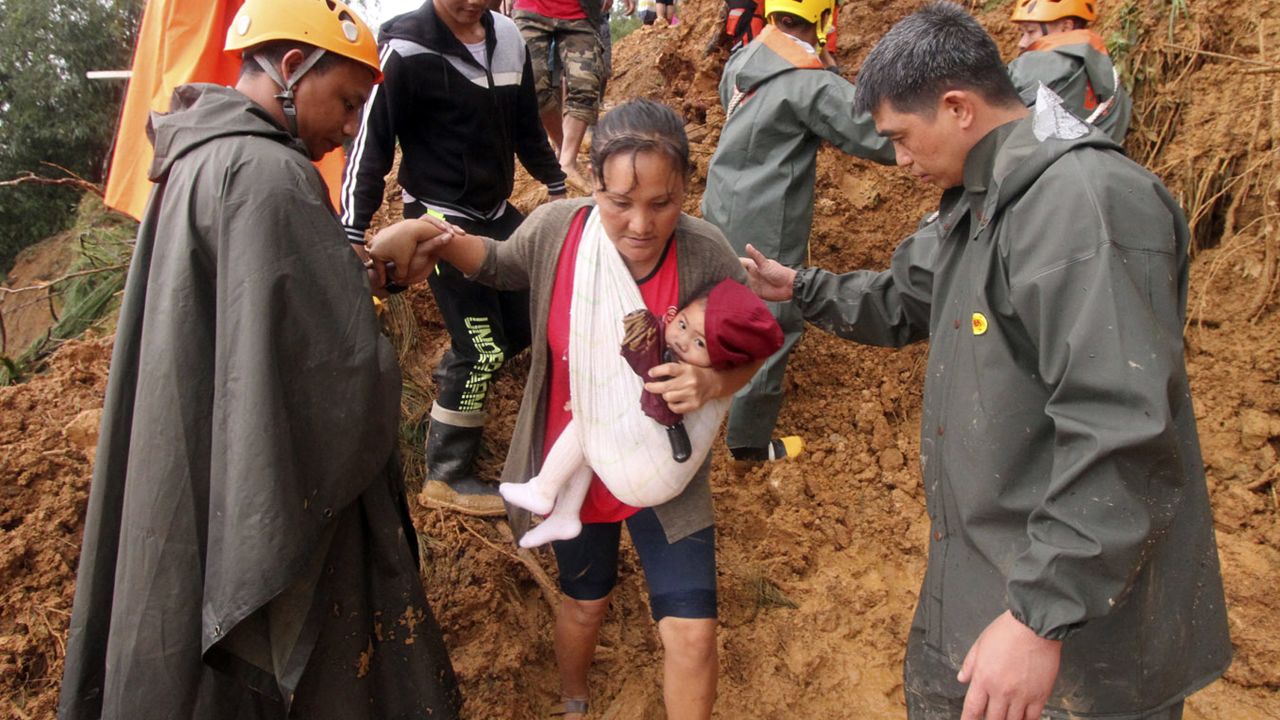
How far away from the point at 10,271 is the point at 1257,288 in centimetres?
1091


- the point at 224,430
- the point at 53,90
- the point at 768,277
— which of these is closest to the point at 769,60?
the point at 768,277

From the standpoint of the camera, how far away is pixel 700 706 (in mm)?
2184

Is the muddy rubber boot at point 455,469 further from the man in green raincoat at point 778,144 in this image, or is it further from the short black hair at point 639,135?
the short black hair at point 639,135

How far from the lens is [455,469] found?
134 inches

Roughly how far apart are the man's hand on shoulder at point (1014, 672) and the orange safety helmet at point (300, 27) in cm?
174

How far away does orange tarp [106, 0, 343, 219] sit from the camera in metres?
2.95

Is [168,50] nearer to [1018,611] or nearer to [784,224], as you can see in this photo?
[784,224]

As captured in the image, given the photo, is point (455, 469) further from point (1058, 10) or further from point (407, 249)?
point (1058, 10)

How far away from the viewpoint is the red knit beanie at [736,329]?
1948 millimetres

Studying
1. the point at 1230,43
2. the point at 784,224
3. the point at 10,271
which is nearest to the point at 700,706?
the point at 784,224

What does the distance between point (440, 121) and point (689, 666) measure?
6.93ft

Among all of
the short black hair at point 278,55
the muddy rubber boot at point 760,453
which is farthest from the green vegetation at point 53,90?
the short black hair at point 278,55

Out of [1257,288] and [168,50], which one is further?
[1257,288]

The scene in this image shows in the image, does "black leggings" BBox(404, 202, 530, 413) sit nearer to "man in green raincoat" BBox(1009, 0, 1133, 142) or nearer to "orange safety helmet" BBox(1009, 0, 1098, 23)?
"man in green raincoat" BBox(1009, 0, 1133, 142)
